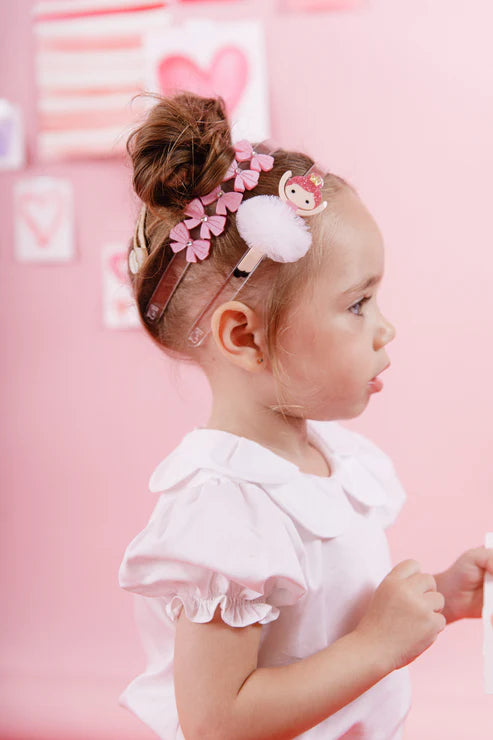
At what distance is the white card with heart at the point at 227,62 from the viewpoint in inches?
56.7

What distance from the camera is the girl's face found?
74cm

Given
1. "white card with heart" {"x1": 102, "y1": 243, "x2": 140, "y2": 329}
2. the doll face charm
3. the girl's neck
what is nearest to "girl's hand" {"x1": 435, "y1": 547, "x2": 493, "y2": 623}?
the girl's neck

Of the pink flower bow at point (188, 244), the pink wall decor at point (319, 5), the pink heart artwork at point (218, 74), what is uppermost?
the pink wall decor at point (319, 5)

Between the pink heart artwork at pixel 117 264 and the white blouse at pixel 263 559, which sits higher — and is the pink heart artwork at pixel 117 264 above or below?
above

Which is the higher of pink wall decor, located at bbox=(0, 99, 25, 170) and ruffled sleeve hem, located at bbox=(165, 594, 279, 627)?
pink wall decor, located at bbox=(0, 99, 25, 170)

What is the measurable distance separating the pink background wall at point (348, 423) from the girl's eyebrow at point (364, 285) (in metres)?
0.72

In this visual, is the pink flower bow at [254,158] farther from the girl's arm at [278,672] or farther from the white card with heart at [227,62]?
the white card with heart at [227,62]

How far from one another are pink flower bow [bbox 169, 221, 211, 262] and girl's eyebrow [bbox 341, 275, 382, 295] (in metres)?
0.13

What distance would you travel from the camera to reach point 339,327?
74 centimetres

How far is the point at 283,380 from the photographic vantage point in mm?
760

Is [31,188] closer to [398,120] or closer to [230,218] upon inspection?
[398,120]

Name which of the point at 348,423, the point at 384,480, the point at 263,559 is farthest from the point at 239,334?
the point at 348,423

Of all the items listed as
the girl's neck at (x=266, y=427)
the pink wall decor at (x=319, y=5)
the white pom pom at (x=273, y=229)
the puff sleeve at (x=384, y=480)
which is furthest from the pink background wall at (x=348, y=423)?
the white pom pom at (x=273, y=229)

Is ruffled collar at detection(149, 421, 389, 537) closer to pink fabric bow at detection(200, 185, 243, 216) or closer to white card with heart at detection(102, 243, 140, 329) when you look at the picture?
pink fabric bow at detection(200, 185, 243, 216)
